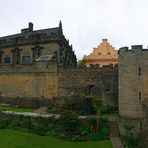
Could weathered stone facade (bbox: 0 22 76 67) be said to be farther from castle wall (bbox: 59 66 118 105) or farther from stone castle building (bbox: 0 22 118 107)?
castle wall (bbox: 59 66 118 105)

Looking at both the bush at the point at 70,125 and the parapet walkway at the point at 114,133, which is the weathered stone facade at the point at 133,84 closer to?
the parapet walkway at the point at 114,133

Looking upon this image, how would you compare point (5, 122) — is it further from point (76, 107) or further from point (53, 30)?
point (53, 30)

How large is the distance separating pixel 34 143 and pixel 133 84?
995 centimetres

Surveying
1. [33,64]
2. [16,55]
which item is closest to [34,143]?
[33,64]

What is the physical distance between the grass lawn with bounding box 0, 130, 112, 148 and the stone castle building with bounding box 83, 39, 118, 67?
31860mm

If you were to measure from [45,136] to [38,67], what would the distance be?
12.4 meters

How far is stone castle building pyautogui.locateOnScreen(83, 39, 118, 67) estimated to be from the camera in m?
56.8

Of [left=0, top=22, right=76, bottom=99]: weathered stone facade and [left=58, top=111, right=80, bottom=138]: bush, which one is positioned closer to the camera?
[left=58, top=111, right=80, bottom=138]: bush

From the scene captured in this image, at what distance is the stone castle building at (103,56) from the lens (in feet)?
186

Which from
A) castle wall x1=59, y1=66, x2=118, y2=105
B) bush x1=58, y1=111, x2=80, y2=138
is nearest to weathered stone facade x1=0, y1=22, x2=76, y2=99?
castle wall x1=59, y1=66, x2=118, y2=105

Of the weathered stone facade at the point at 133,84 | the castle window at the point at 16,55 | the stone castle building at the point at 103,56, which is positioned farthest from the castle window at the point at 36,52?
the weathered stone facade at the point at 133,84

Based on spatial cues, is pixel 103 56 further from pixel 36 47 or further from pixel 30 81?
pixel 30 81

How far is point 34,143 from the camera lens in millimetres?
23922

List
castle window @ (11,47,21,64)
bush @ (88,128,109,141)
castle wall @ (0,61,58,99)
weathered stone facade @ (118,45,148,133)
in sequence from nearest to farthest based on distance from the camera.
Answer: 1. bush @ (88,128,109,141)
2. weathered stone facade @ (118,45,148,133)
3. castle wall @ (0,61,58,99)
4. castle window @ (11,47,21,64)
